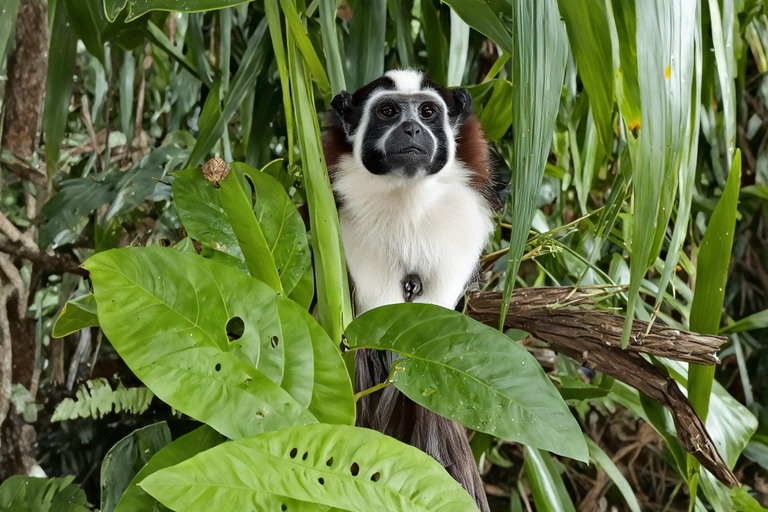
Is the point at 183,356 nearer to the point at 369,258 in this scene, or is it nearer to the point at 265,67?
the point at 369,258

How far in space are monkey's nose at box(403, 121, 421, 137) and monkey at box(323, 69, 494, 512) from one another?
0.07 ft

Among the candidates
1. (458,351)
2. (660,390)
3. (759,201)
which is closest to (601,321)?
(660,390)

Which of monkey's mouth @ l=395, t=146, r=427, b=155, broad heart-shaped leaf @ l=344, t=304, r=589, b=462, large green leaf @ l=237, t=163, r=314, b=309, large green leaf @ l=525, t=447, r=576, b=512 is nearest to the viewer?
broad heart-shaped leaf @ l=344, t=304, r=589, b=462

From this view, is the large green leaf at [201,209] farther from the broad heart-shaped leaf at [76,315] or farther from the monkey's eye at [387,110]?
the monkey's eye at [387,110]

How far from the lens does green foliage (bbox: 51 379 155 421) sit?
4.42 ft

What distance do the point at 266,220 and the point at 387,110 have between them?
0.43 m

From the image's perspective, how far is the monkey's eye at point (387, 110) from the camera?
1061 mm

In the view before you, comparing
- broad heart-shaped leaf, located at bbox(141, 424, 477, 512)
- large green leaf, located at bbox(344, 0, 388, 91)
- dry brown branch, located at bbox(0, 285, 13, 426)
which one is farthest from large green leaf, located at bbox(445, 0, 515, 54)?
dry brown branch, located at bbox(0, 285, 13, 426)

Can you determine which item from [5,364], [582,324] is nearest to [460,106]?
[582,324]

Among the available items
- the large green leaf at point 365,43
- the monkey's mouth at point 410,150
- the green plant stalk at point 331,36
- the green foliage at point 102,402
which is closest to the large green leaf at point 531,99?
the green plant stalk at point 331,36

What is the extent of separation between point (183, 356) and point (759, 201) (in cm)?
178

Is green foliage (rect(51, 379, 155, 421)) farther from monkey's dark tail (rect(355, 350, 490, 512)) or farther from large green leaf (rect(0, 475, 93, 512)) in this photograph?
monkey's dark tail (rect(355, 350, 490, 512))

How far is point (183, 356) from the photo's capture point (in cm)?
57

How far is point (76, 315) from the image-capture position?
0.65m
